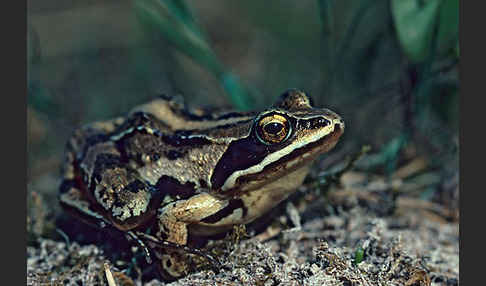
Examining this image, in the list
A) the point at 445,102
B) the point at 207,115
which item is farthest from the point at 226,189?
the point at 445,102

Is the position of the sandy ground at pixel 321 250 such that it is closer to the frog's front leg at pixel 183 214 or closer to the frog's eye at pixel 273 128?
the frog's front leg at pixel 183 214

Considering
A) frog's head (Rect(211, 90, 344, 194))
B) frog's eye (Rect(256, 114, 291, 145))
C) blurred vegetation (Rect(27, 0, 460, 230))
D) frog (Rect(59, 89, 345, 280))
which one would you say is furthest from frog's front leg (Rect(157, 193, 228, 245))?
blurred vegetation (Rect(27, 0, 460, 230))

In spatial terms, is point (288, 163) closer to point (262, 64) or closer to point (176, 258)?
point (176, 258)

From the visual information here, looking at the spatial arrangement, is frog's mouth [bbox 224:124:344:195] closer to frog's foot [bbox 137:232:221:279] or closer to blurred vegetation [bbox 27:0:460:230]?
frog's foot [bbox 137:232:221:279]

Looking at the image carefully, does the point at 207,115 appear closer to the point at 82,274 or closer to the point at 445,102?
the point at 82,274

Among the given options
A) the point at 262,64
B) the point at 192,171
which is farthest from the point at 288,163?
the point at 262,64

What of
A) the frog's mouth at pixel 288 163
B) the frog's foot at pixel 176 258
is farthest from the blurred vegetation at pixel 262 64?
the frog's foot at pixel 176 258
